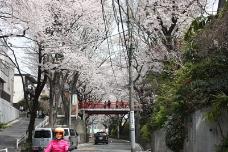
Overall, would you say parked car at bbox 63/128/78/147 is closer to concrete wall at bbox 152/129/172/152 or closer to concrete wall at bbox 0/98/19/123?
concrete wall at bbox 152/129/172/152

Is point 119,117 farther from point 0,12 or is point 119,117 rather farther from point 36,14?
point 0,12

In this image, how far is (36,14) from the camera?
96.8 ft

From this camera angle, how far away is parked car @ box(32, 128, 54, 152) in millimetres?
31234

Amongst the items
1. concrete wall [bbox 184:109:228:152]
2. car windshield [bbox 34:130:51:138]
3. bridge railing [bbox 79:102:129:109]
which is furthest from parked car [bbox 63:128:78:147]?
bridge railing [bbox 79:102:129:109]

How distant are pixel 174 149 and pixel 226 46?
575 centimetres

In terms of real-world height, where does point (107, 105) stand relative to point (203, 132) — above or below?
above

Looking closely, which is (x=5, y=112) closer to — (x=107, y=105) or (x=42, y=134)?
(x=107, y=105)

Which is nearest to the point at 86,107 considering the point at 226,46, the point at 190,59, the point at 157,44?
the point at 157,44

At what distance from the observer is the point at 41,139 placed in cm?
3142

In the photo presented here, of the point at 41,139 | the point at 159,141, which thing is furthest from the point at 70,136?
the point at 159,141

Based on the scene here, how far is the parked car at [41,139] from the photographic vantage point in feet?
102

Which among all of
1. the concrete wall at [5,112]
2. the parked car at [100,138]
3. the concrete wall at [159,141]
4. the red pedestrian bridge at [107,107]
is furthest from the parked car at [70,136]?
the red pedestrian bridge at [107,107]

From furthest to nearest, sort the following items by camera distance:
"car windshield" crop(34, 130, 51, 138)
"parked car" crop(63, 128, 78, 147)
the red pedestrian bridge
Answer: the red pedestrian bridge, "parked car" crop(63, 128, 78, 147), "car windshield" crop(34, 130, 51, 138)

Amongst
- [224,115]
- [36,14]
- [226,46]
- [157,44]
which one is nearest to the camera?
[224,115]
